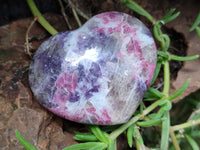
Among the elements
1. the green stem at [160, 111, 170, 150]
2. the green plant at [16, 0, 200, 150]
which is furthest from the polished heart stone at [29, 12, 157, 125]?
the green stem at [160, 111, 170, 150]

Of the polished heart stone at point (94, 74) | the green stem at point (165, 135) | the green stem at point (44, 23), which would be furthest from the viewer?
the green stem at point (44, 23)

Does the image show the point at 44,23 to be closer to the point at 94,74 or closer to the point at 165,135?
the point at 94,74

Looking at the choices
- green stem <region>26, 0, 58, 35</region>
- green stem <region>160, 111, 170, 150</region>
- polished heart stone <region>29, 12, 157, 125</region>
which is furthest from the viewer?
green stem <region>26, 0, 58, 35</region>

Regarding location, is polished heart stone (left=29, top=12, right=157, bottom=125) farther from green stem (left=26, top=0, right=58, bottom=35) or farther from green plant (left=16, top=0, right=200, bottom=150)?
green stem (left=26, top=0, right=58, bottom=35)

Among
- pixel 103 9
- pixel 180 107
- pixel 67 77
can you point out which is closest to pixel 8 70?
pixel 67 77

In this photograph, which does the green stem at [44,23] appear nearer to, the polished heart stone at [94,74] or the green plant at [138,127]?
the green plant at [138,127]

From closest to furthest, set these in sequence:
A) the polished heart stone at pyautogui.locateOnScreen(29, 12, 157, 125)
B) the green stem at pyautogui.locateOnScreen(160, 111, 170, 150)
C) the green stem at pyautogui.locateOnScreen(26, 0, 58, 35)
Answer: the polished heart stone at pyautogui.locateOnScreen(29, 12, 157, 125) → the green stem at pyautogui.locateOnScreen(160, 111, 170, 150) → the green stem at pyautogui.locateOnScreen(26, 0, 58, 35)

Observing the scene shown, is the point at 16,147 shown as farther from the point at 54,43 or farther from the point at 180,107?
the point at 180,107

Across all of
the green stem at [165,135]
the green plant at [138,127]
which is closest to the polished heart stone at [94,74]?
the green plant at [138,127]
